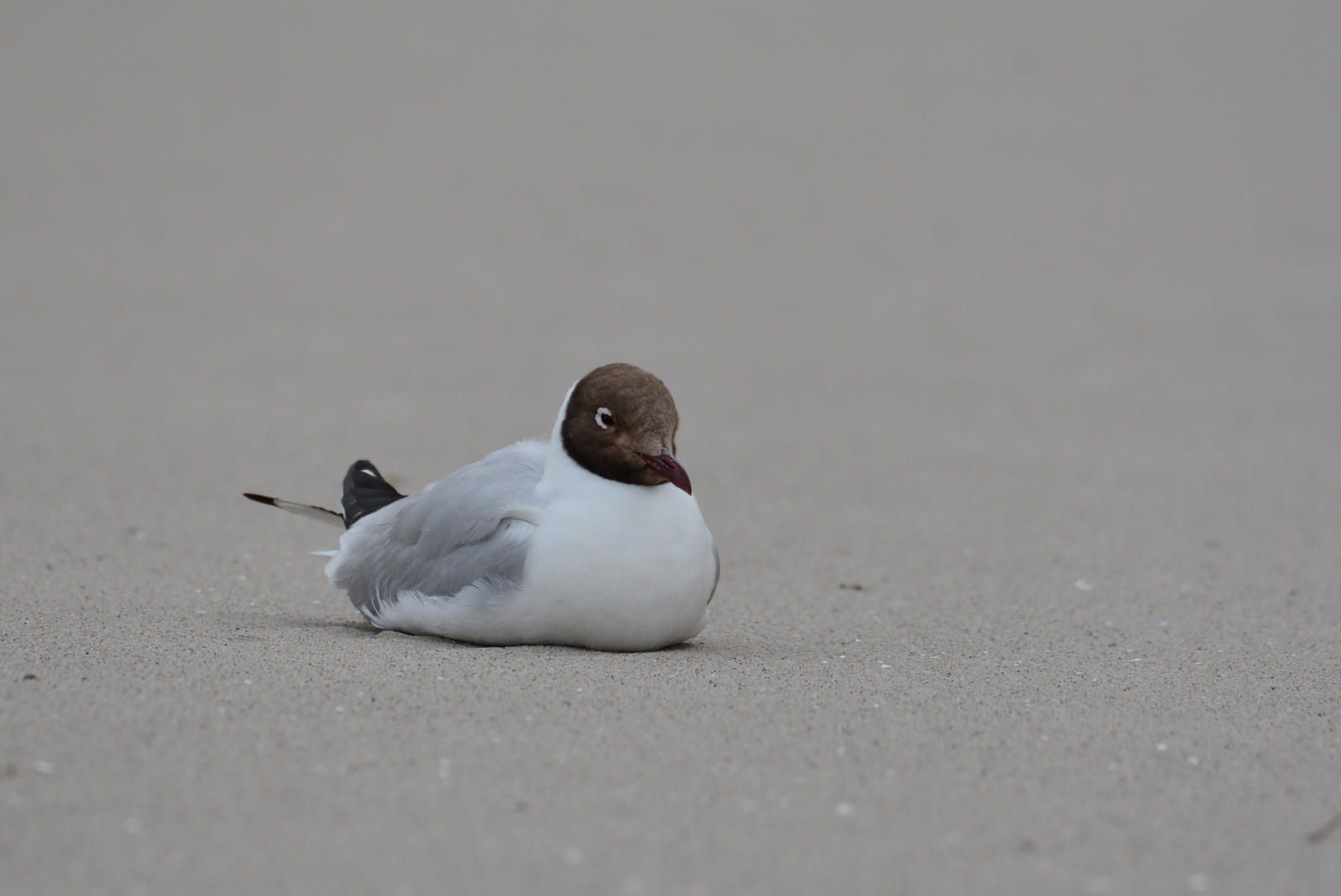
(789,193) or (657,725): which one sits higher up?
(789,193)

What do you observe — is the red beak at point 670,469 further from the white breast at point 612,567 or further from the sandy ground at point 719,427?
the sandy ground at point 719,427

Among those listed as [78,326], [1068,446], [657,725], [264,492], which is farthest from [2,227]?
[657,725]

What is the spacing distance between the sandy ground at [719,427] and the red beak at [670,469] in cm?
47

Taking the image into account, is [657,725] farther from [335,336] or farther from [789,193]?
[789,193]

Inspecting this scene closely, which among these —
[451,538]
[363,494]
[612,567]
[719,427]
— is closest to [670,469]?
[612,567]

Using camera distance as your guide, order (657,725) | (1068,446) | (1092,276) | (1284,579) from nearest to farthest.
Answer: (657,725) < (1284,579) < (1068,446) < (1092,276)

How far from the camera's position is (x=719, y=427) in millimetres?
7492

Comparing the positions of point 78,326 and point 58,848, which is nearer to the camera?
point 58,848

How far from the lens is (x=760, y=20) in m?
13.9

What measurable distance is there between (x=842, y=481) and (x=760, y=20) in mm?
8761

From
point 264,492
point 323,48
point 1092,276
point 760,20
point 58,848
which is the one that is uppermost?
point 760,20

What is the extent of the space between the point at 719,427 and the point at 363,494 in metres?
3.58

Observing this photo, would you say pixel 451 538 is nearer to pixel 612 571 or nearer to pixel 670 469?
pixel 612 571

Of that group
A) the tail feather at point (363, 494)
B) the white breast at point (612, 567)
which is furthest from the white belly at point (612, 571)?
the tail feather at point (363, 494)
